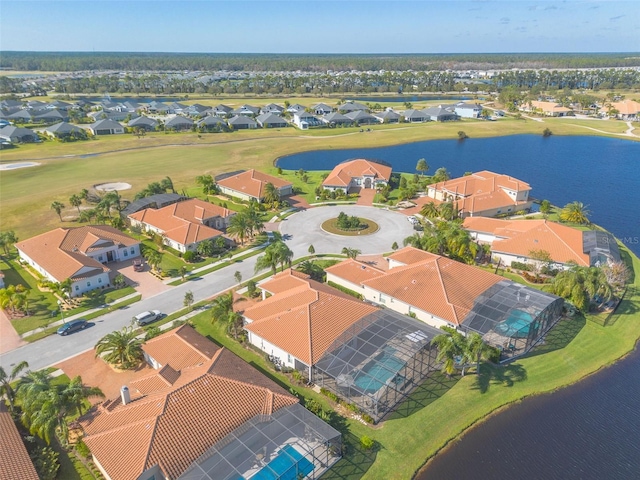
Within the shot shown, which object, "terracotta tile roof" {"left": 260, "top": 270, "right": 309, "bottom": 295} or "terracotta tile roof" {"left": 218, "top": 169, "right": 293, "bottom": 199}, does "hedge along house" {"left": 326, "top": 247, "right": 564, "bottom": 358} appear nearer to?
Result: "terracotta tile roof" {"left": 260, "top": 270, "right": 309, "bottom": 295}

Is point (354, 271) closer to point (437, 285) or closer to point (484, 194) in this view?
point (437, 285)

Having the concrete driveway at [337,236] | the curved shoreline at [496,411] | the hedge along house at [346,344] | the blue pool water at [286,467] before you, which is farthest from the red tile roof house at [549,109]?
the blue pool water at [286,467]

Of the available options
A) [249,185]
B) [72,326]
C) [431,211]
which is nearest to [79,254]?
[72,326]

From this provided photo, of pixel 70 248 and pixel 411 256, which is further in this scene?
pixel 70 248

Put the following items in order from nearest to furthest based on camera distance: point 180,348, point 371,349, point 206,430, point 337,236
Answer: point 206,430, point 371,349, point 180,348, point 337,236

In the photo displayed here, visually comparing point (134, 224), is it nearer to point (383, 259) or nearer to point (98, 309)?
point (98, 309)

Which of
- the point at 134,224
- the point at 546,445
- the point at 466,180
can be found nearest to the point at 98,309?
the point at 134,224

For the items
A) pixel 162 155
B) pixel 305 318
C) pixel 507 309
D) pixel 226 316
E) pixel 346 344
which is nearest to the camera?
pixel 346 344

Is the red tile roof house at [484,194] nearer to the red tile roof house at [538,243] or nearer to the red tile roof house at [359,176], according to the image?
the red tile roof house at [538,243]
